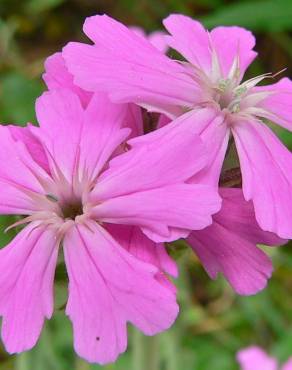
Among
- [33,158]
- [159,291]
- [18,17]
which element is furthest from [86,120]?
[18,17]

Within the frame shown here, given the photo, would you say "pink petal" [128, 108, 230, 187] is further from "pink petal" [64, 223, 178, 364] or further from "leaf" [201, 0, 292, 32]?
"leaf" [201, 0, 292, 32]

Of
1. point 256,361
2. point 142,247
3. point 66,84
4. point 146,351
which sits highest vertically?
point 66,84

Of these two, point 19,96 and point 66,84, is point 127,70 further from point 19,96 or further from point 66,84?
point 19,96

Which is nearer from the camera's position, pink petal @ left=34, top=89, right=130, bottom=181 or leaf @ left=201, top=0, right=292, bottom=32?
pink petal @ left=34, top=89, right=130, bottom=181

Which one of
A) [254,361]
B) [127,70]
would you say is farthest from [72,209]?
[254,361]

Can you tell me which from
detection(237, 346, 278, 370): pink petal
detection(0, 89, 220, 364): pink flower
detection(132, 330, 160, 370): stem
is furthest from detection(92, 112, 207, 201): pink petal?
detection(237, 346, 278, 370): pink petal

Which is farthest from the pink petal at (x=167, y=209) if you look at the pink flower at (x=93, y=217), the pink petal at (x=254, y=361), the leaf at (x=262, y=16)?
the leaf at (x=262, y=16)
